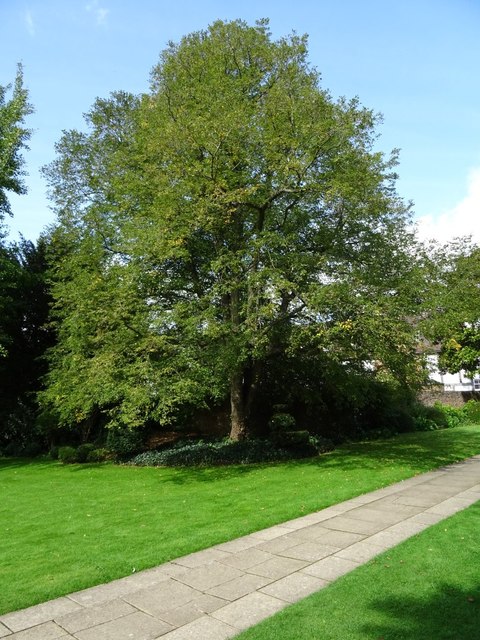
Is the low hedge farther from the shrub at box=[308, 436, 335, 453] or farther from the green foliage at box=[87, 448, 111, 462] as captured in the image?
the green foliage at box=[87, 448, 111, 462]

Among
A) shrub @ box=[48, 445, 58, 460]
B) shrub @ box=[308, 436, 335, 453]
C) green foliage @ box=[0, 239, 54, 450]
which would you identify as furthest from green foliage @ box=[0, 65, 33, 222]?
shrub @ box=[308, 436, 335, 453]

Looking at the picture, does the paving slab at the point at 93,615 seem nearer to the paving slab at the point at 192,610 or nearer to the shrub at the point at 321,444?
the paving slab at the point at 192,610

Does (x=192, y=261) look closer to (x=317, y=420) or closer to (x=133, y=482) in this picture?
(x=133, y=482)

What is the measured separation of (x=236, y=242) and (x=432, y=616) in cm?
1230

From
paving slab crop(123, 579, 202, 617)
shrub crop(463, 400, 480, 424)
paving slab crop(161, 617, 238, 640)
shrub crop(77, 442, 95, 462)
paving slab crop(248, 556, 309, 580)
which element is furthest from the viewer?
shrub crop(463, 400, 480, 424)

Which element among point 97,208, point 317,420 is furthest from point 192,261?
point 317,420

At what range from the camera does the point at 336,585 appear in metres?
4.88

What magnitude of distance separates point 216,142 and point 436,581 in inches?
468

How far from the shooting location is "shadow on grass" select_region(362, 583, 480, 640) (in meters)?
3.85

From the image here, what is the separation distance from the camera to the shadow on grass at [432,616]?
3.85 metres

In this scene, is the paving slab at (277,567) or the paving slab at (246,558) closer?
the paving slab at (277,567)

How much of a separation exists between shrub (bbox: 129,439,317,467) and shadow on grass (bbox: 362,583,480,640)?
10.9 meters

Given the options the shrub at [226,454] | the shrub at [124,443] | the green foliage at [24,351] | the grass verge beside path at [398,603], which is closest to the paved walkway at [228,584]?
the grass verge beside path at [398,603]

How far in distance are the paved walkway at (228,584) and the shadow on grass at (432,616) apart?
86 centimetres
